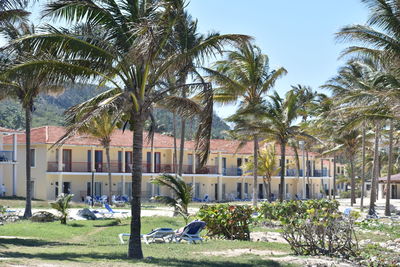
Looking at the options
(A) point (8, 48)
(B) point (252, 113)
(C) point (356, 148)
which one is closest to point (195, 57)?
(A) point (8, 48)

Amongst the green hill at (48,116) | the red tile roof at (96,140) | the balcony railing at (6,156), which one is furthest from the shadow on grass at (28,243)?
the green hill at (48,116)

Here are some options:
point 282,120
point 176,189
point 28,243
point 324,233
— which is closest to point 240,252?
point 324,233

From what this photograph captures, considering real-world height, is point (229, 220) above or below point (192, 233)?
above

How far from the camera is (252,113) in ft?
99.1

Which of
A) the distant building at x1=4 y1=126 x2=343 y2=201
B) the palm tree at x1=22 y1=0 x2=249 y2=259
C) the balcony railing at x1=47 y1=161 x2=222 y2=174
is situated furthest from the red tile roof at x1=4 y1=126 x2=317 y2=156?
the palm tree at x1=22 y1=0 x2=249 y2=259

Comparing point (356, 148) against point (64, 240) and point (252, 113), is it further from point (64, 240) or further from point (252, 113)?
point (64, 240)

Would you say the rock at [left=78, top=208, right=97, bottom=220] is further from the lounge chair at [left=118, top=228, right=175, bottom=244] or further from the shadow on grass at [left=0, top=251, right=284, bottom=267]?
the shadow on grass at [left=0, top=251, right=284, bottom=267]

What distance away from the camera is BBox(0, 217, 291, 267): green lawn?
1321 centimetres

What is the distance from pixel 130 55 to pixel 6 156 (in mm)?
33625

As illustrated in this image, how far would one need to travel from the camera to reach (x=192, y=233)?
1819 centimetres

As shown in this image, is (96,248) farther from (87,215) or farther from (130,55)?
(87,215)

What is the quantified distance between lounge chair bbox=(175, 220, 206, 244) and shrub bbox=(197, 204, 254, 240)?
1631 millimetres

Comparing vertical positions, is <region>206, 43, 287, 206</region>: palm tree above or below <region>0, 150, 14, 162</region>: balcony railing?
above

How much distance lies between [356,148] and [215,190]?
14.0m
